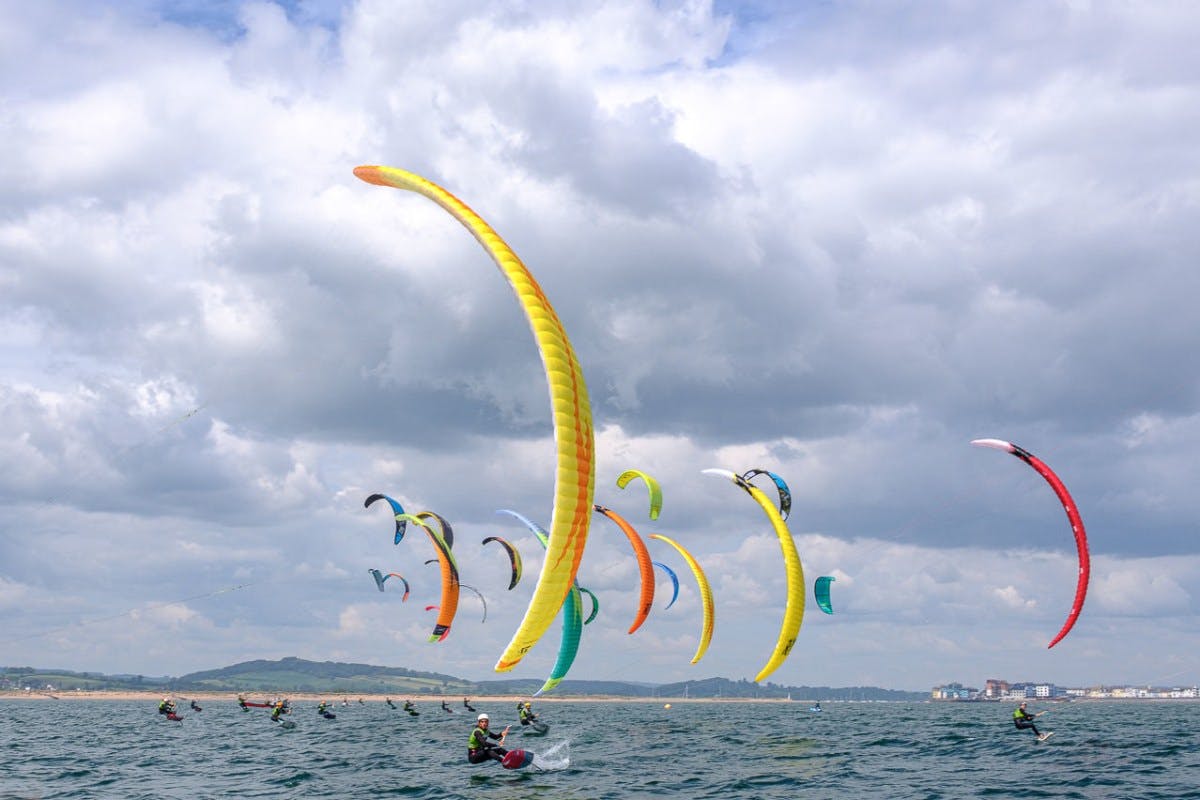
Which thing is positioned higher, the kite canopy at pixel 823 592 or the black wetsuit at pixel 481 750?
the kite canopy at pixel 823 592

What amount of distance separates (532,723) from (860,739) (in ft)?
56.2

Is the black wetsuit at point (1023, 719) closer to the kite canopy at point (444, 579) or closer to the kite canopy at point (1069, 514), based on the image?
the kite canopy at point (1069, 514)

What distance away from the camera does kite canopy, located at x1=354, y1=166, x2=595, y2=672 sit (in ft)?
67.3

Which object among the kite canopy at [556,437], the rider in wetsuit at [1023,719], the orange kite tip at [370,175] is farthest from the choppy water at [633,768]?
the orange kite tip at [370,175]

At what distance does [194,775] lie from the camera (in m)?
34.8

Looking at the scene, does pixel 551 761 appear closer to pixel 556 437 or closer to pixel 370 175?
pixel 556 437

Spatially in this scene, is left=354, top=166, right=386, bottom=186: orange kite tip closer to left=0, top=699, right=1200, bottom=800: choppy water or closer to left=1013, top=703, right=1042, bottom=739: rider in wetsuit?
left=0, top=699, right=1200, bottom=800: choppy water

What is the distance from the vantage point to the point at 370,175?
79.8ft

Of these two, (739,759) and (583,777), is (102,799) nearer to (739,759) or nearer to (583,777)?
(583,777)

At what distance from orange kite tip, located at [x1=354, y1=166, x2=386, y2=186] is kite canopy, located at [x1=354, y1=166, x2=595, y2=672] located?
4.31 ft

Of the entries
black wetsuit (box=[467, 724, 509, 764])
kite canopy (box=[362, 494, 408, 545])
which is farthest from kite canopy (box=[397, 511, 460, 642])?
black wetsuit (box=[467, 724, 509, 764])

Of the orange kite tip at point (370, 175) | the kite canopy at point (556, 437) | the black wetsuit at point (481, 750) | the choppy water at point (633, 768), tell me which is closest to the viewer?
the kite canopy at point (556, 437)

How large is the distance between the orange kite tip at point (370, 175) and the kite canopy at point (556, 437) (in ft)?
4.31

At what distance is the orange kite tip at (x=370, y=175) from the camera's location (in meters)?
24.0
